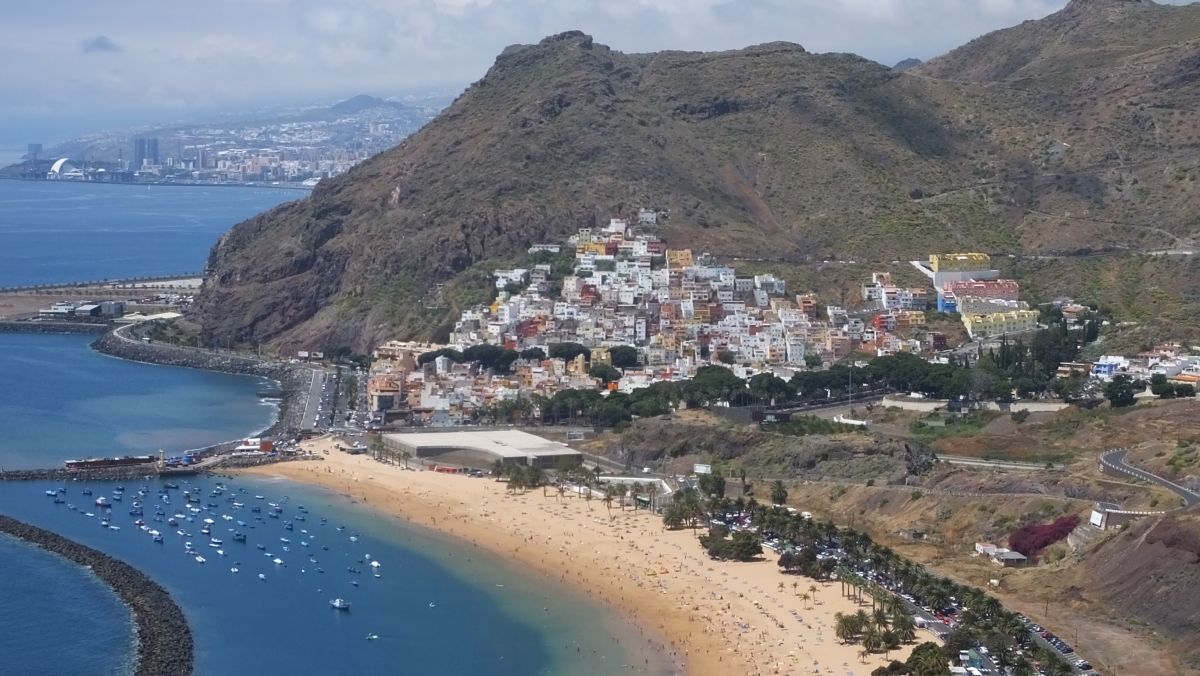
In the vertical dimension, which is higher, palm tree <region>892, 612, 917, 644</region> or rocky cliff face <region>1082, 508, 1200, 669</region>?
rocky cliff face <region>1082, 508, 1200, 669</region>

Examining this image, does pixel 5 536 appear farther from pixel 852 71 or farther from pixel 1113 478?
pixel 852 71

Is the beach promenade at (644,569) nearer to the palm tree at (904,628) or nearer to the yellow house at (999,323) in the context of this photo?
the palm tree at (904,628)

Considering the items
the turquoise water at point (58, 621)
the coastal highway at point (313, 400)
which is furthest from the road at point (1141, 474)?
the coastal highway at point (313, 400)

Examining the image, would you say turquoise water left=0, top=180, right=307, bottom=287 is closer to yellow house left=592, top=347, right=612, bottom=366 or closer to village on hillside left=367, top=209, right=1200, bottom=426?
village on hillside left=367, top=209, right=1200, bottom=426

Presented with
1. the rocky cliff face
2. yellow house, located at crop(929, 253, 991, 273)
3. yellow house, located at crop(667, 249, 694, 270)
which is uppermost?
yellow house, located at crop(929, 253, 991, 273)

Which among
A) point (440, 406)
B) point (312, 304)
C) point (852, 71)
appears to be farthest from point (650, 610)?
point (852, 71)

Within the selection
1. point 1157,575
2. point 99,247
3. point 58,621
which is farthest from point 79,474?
point 99,247

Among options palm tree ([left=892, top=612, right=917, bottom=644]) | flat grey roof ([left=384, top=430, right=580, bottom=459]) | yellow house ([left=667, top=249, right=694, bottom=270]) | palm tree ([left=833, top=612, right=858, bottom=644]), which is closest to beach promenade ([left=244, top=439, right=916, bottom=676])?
palm tree ([left=833, top=612, right=858, bottom=644])

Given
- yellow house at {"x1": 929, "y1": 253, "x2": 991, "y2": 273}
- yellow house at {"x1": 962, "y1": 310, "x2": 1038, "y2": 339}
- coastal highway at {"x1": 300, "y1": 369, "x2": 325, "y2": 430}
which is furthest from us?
yellow house at {"x1": 929, "y1": 253, "x2": 991, "y2": 273}
